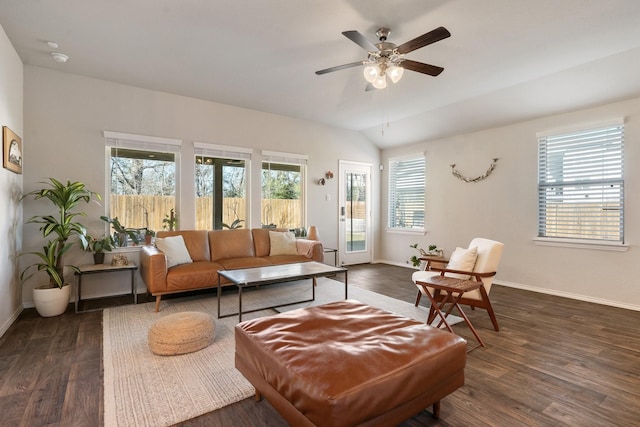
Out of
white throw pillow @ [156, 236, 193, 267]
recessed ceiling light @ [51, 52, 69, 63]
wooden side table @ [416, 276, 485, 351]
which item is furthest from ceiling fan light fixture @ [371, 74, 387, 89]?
recessed ceiling light @ [51, 52, 69, 63]

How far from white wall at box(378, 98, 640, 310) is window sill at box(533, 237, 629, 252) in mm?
53

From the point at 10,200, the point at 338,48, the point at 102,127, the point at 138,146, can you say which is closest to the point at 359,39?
the point at 338,48

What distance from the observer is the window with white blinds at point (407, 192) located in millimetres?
6348

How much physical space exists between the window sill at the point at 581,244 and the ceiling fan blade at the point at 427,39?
360cm

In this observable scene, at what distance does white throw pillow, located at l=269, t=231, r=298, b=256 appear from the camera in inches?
193

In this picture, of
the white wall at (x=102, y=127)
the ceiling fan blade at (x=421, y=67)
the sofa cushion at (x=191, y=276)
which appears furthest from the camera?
the white wall at (x=102, y=127)

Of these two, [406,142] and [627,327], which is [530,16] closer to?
[627,327]

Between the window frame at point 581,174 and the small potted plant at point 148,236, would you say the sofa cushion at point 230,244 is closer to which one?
the small potted plant at point 148,236

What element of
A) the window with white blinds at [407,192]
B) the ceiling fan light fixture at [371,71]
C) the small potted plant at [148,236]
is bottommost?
the small potted plant at [148,236]

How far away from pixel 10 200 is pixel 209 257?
7.09ft

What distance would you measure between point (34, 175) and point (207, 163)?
2065mm

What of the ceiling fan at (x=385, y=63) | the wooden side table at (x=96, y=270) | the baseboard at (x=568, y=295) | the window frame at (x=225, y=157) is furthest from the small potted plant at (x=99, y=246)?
the baseboard at (x=568, y=295)

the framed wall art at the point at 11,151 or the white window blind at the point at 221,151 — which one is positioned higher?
the white window blind at the point at 221,151

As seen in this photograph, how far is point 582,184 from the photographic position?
4.23 m
